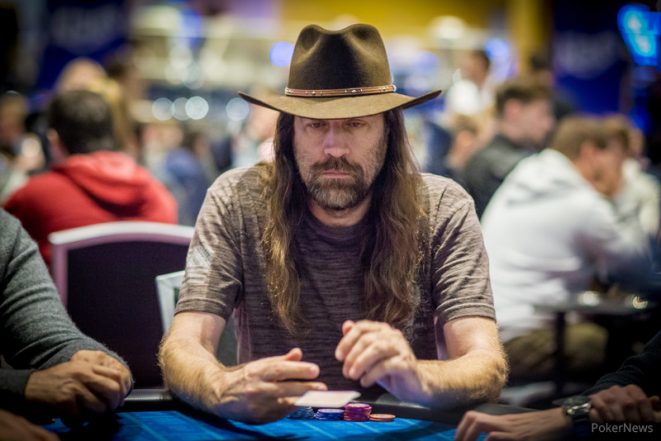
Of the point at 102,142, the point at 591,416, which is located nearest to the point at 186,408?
the point at 591,416

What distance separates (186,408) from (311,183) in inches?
26.3

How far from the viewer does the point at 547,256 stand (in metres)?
4.23

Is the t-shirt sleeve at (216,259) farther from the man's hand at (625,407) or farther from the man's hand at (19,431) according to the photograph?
the man's hand at (625,407)

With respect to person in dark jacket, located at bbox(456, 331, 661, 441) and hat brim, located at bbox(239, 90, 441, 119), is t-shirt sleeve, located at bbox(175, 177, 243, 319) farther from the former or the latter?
person in dark jacket, located at bbox(456, 331, 661, 441)

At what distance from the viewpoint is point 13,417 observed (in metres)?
1.56

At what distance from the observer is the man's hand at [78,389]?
1719 mm

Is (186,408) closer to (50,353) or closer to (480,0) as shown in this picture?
(50,353)

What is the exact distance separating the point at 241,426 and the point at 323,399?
0.19 metres

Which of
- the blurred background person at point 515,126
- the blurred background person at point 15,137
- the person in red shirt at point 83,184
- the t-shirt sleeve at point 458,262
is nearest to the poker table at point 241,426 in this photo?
the t-shirt sleeve at point 458,262

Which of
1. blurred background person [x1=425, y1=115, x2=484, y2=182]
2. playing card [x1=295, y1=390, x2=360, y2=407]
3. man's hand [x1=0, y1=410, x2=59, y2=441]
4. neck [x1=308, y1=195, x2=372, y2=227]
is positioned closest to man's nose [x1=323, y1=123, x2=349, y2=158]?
neck [x1=308, y1=195, x2=372, y2=227]

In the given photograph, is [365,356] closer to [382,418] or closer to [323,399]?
[323,399]

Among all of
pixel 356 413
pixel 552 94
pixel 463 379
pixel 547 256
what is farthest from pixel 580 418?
pixel 552 94

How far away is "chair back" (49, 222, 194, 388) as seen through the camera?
2814 millimetres

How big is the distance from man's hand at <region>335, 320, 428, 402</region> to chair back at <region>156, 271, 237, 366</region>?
0.74 m
